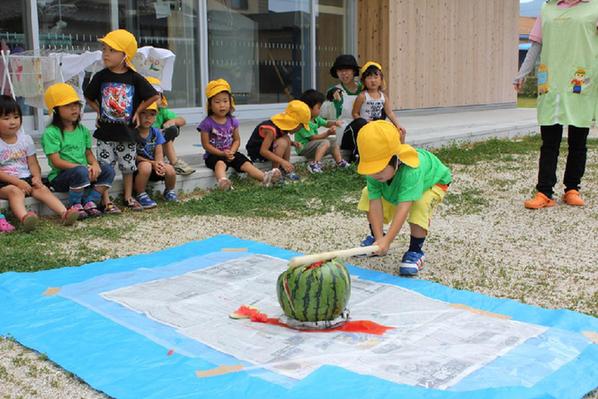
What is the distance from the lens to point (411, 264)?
12.7ft

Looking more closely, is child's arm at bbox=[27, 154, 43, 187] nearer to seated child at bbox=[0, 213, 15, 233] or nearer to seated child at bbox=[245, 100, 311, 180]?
seated child at bbox=[0, 213, 15, 233]

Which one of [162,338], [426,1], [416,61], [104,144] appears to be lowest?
[162,338]

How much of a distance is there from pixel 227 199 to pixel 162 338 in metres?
3.08

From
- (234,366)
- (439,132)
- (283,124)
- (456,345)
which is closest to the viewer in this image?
(234,366)

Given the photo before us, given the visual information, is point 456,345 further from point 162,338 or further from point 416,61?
point 416,61

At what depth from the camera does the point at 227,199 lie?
594 centimetres

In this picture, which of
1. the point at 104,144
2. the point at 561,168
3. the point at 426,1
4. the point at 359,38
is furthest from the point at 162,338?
the point at 426,1

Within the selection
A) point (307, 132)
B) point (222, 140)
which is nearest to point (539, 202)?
point (307, 132)

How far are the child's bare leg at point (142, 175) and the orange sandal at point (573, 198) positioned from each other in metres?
3.49


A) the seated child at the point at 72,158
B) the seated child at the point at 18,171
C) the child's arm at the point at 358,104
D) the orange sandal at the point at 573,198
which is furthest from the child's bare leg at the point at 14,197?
the orange sandal at the point at 573,198

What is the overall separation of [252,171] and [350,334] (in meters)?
3.77

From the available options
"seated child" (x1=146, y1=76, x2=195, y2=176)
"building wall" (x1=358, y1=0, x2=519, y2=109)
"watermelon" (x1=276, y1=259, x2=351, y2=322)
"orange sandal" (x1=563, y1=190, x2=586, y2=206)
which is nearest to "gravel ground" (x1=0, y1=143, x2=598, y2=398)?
"orange sandal" (x1=563, y1=190, x2=586, y2=206)

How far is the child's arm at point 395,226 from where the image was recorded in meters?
3.56

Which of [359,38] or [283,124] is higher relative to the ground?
[359,38]
